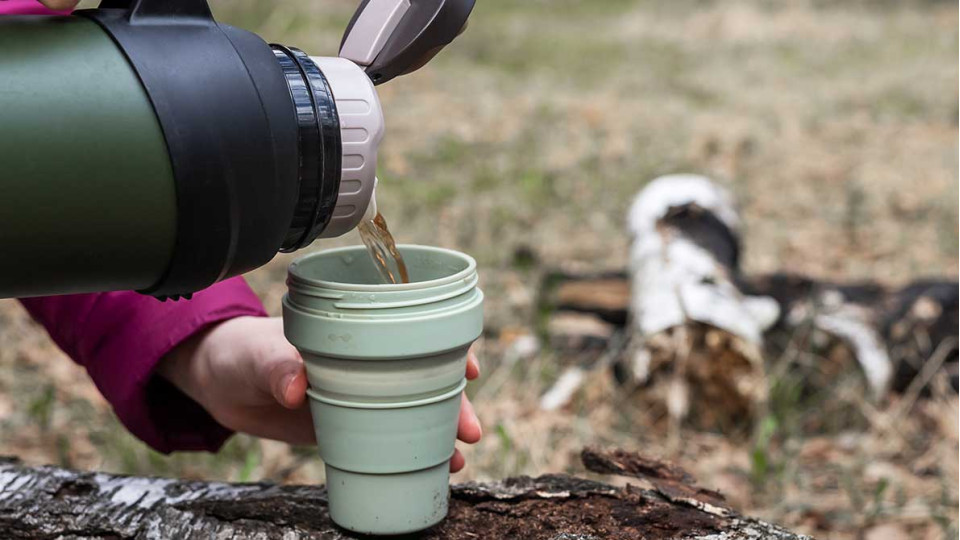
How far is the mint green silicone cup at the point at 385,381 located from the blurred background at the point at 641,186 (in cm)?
81

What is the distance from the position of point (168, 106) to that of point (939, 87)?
6304mm

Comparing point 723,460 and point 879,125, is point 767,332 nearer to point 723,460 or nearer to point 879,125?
point 723,460

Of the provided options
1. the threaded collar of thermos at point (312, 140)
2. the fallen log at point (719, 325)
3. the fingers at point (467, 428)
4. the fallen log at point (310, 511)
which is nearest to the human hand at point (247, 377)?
the fingers at point (467, 428)

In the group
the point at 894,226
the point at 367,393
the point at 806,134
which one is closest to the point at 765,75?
the point at 806,134

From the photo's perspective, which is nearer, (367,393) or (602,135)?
(367,393)

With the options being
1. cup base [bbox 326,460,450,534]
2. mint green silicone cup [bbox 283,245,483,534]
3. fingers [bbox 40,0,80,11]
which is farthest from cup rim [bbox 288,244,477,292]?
fingers [bbox 40,0,80,11]

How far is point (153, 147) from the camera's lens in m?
0.83

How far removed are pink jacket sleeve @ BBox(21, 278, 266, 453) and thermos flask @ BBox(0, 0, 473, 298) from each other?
1.42 ft

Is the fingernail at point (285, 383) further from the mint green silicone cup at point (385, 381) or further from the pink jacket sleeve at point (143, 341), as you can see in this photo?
the pink jacket sleeve at point (143, 341)

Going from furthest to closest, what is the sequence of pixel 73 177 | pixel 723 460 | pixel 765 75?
pixel 765 75 → pixel 723 460 → pixel 73 177

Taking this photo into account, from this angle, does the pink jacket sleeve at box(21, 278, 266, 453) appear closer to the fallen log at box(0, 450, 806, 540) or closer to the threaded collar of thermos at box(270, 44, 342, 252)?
the fallen log at box(0, 450, 806, 540)

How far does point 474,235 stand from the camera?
11.6 feet

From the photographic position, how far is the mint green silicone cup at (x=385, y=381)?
3.30 feet

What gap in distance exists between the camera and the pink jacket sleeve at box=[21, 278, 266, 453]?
1347mm
